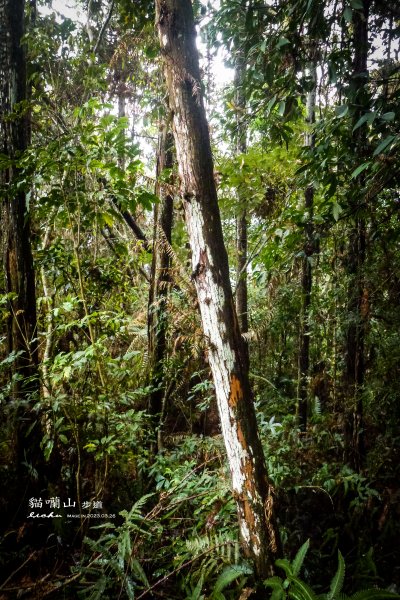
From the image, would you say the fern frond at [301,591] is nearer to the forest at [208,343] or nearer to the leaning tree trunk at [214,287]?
the forest at [208,343]

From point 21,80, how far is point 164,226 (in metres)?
2.08

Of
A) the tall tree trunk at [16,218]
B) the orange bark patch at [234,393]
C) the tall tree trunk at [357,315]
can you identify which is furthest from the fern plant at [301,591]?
the tall tree trunk at [16,218]

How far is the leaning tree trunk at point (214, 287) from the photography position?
2.31 m

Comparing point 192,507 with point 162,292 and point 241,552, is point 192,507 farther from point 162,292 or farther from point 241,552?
point 162,292

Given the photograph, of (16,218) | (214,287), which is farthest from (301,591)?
(16,218)

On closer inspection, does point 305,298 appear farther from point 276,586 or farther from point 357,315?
point 276,586

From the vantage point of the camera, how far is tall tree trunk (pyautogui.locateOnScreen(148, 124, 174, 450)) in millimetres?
4211

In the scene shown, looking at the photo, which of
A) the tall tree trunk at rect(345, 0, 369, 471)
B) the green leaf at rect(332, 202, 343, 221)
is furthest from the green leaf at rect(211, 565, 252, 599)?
the green leaf at rect(332, 202, 343, 221)

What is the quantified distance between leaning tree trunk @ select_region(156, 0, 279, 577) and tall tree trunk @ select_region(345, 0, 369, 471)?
57.8 inches

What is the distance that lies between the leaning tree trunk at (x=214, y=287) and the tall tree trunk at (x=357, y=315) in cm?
147

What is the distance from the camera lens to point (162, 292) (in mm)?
4453

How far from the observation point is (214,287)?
235 centimetres

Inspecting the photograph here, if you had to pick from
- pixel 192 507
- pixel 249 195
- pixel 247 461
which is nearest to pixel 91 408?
pixel 192 507

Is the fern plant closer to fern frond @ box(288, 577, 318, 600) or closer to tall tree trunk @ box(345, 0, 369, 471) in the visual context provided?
fern frond @ box(288, 577, 318, 600)
